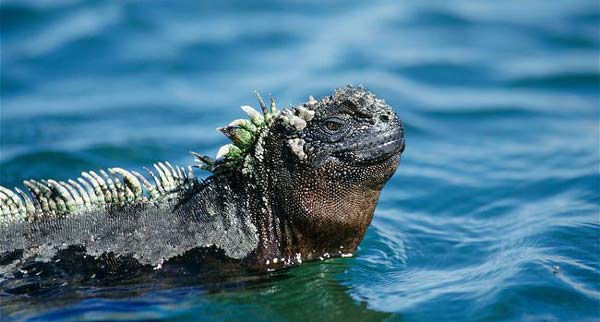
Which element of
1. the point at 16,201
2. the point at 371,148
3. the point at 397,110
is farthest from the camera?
the point at 397,110

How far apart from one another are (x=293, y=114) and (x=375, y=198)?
3.12 feet

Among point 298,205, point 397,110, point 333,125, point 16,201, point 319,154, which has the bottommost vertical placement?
point 298,205

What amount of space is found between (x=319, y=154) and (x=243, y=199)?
0.72 metres

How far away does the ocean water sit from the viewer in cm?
734

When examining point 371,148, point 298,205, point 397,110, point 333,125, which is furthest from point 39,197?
point 397,110

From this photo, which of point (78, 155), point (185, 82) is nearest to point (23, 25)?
point (185, 82)

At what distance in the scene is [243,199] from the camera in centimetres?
716

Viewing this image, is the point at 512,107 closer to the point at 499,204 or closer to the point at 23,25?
the point at 499,204

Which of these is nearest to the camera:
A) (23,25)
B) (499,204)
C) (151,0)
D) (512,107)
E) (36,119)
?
(499,204)

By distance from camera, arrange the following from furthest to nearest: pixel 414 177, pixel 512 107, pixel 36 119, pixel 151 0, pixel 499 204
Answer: pixel 151 0
pixel 512 107
pixel 36 119
pixel 414 177
pixel 499 204

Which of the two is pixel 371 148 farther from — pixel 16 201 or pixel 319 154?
pixel 16 201

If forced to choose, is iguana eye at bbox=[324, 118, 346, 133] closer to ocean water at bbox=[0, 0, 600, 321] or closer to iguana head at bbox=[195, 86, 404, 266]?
iguana head at bbox=[195, 86, 404, 266]

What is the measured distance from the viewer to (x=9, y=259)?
688cm

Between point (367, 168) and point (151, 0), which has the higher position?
point (151, 0)
